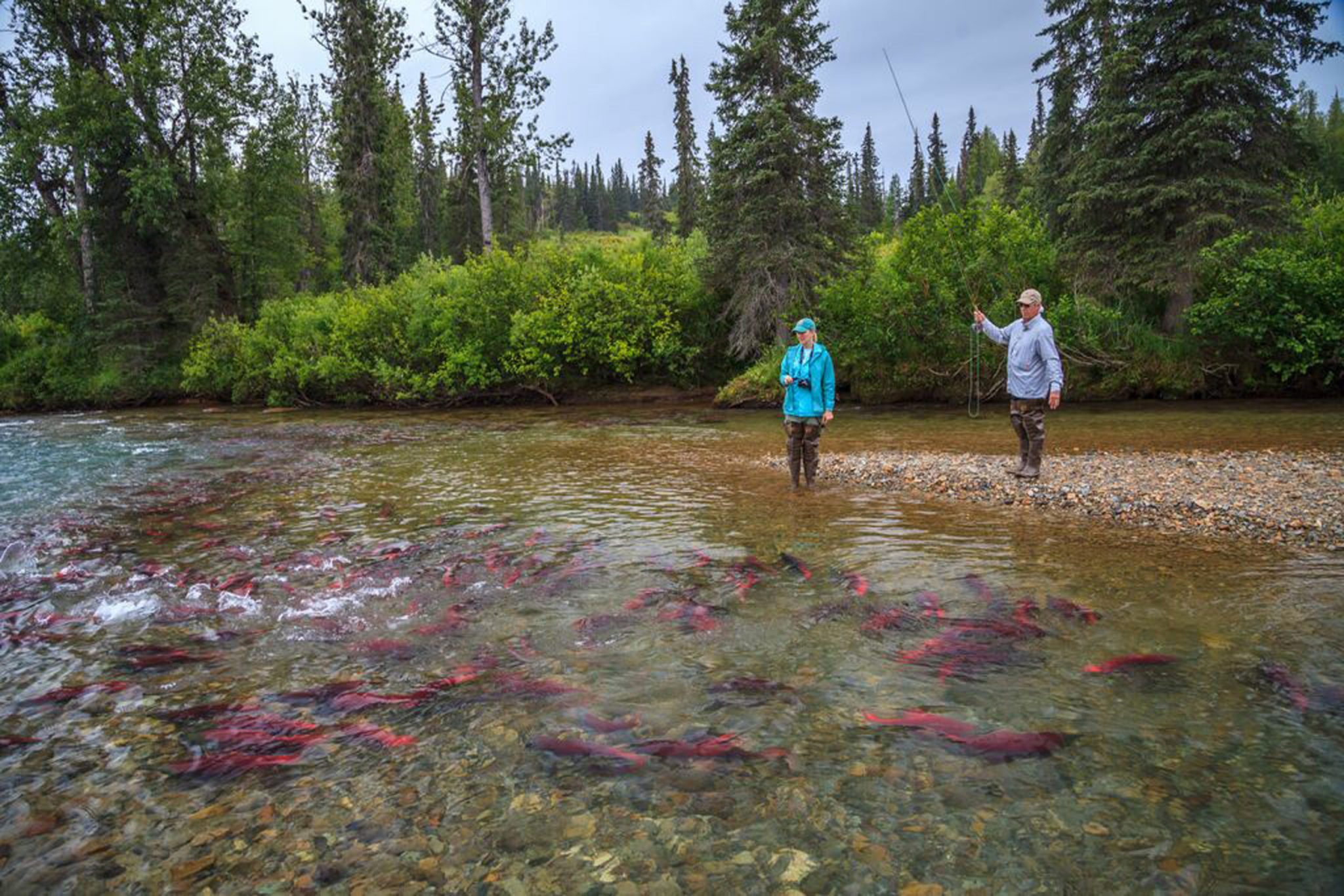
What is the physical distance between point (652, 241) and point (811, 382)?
20407 millimetres

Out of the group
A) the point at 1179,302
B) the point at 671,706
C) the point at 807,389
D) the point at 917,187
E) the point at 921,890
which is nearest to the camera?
the point at 921,890

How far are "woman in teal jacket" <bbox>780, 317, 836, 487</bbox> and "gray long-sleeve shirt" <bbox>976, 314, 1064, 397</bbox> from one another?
2.34 m

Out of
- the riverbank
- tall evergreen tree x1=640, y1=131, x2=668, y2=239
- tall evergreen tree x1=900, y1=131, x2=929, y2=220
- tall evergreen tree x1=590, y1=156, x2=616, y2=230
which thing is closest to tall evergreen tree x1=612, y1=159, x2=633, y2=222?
tall evergreen tree x1=590, y1=156, x2=616, y2=230

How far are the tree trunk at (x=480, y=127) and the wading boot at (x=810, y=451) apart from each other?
2279cm

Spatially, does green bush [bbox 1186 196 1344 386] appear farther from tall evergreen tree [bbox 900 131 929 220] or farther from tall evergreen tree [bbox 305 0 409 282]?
tall evergreen tree [bbox 900 131 929 220]

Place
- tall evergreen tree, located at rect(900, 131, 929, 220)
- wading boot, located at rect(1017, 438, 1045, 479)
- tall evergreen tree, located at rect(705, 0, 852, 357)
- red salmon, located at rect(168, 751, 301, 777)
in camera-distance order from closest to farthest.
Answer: red salmon, located at rect(168, 751, 301, 777)
wading boot, located at rect(1017, 438, 1045, 479)
tall evergreen tree, located at rect(705, 0, 852, 357)
tall evergreen tree, located at rect(900, 131, 929, 220)

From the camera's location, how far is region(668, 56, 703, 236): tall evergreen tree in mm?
56656

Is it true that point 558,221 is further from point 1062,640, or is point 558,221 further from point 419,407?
point 1062,640

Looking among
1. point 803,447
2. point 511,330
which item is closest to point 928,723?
point 803,447

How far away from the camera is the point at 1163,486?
9070 mm

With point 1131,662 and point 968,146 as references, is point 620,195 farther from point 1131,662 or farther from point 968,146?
point 1131,662

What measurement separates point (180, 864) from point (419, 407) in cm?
2600

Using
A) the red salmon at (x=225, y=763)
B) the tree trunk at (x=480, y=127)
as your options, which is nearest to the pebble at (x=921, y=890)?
the red salmon at (x=225, y=763)

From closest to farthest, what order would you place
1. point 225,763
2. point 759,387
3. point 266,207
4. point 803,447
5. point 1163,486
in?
point 225,763 < point 1163,486 < point 803,447 < point 759,387 < point 266,207
